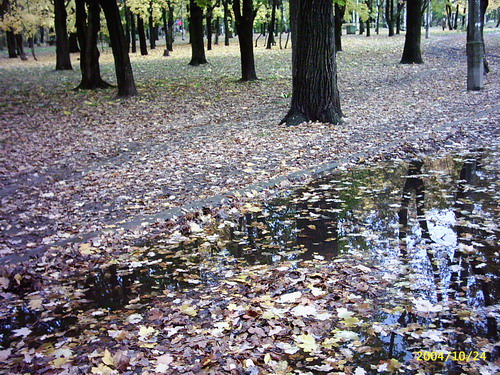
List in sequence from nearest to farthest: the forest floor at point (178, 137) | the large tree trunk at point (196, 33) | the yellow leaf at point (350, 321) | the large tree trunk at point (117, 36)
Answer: the yellow leaf at point (350, 321) → the forest floor at point (178, 137) → the large tree trunk at point (117, 36) → the large tree trunk at point (196, 33)

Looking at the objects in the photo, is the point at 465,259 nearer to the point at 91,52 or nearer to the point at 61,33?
the point at 91,52

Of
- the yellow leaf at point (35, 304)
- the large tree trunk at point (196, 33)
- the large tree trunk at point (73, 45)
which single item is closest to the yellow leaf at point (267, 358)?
the yellow leaf at point (35, 304)

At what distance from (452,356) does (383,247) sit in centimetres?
177

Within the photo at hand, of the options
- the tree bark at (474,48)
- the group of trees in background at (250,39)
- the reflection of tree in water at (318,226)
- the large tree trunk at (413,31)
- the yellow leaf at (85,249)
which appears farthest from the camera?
the large tree trunk at (413,31)

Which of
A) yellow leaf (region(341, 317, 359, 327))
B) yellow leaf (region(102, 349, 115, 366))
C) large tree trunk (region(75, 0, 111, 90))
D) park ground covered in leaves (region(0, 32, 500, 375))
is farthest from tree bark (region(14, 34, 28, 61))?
yellow leaf (region(341, 317, 359, 327))

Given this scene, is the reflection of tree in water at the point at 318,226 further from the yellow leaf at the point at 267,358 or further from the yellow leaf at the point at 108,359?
the yellow leaf at the point at 108,359

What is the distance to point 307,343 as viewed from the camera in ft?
10.3

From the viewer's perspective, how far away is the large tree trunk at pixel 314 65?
9945 millimetres

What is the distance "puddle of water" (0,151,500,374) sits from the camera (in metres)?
3.52

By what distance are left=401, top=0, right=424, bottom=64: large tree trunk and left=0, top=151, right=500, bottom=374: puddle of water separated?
48.7 ft

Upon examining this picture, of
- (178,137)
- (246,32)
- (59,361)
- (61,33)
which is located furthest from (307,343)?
(61,33)

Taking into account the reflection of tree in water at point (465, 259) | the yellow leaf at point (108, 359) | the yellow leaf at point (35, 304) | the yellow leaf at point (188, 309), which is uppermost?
the reflection of tree in water at point (465, 259)

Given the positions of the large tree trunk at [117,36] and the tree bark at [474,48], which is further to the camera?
the large tree trunk at [117,36]

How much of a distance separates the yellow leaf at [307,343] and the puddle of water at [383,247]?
28cm
